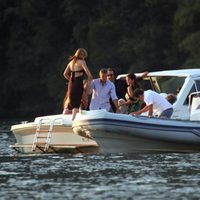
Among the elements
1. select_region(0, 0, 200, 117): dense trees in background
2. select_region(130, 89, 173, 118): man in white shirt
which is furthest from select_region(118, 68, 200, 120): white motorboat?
select_region(0, 0, 200, 117): dense trees in background

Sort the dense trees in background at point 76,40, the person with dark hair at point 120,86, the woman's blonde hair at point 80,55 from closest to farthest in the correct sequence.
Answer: the woman's blonde hair at point 80,55 < the person with dark hair at point 120,86 < the dense trees in background at point 76,40

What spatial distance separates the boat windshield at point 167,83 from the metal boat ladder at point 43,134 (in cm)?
228

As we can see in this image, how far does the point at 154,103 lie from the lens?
75.7ft

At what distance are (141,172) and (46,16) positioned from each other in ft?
155

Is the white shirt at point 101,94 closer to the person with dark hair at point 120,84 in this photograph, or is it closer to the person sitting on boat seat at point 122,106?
the person sitting on boat seat at point 122,106

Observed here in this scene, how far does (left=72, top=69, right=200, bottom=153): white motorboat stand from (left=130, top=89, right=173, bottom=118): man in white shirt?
A: 28 centimetres

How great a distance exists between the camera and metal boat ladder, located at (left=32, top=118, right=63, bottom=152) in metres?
24.0

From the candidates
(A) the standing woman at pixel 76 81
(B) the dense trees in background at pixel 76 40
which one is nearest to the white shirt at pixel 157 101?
(A) the standing woman at pixel 76 81

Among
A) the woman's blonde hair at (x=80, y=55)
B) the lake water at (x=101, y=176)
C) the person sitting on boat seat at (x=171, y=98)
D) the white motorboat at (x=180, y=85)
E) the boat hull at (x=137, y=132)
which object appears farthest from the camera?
the white motorboat at (x=180, y=85)

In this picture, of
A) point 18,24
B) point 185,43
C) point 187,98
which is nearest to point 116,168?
point 187,98

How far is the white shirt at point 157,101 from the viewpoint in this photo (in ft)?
75.4

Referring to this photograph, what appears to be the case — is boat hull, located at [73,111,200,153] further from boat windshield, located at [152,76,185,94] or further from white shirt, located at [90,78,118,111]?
boat windshield, located at [152,76,185,94]

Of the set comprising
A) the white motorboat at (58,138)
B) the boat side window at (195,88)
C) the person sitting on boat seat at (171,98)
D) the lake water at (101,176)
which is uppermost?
the boat side window at (195,88)

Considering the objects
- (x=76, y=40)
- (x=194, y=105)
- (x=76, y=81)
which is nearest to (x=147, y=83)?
(x=194, y=105)
